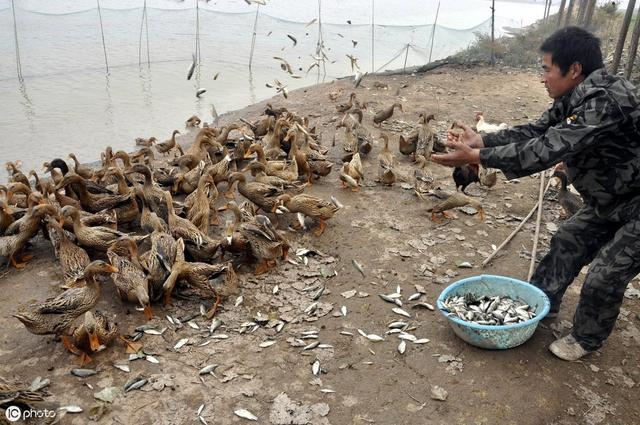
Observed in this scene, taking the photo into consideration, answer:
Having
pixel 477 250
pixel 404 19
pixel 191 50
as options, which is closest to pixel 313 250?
pixel 477 250

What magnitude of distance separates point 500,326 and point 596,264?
0.92 metres

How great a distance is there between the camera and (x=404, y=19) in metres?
32.6

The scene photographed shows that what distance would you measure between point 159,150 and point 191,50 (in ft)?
36.4

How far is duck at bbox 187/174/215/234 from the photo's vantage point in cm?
618

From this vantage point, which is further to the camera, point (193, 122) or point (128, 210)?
point (193, 122)

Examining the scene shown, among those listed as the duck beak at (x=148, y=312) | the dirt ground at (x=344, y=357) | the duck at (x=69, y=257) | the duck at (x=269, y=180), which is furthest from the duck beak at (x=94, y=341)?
the duck at (x=269, y=180)

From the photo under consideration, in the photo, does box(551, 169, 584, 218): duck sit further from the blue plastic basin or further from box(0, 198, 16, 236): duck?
box(0, 198, 16, 236): duck

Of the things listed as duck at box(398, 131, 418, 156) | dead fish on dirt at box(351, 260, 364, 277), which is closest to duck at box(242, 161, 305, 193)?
dead fish on dirt at box(351, 260, 364, 277)

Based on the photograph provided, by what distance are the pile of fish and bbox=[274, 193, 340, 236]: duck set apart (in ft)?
7.46

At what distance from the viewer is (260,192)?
21.7 ft

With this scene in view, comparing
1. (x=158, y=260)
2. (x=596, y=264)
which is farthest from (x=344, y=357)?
(x=596, y=264)

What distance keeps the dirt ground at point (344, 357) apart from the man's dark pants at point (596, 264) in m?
0.36

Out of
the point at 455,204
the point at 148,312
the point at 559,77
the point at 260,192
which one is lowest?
the point at 148,312

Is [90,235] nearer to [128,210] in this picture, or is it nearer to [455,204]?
[128,210]
